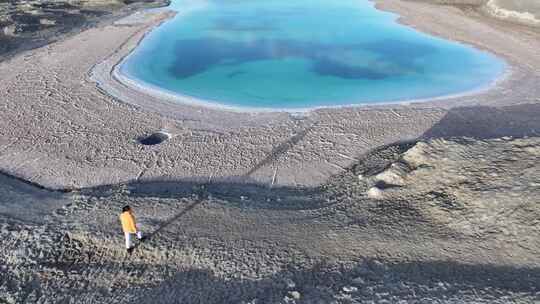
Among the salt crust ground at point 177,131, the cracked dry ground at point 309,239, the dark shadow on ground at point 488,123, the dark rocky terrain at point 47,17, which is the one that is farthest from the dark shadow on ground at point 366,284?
the dark rocky terrain at point 47,17

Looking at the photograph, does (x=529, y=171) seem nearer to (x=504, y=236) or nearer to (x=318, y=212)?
(x=504, y=236)

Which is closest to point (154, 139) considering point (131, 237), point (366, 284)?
point (131, 237)

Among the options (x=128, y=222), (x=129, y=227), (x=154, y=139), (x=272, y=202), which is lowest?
(x=272, y=202)

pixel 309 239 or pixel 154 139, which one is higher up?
pixel 309 239

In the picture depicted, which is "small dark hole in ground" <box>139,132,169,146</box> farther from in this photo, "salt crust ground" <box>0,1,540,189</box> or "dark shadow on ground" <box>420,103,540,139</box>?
"dark shadow on ground" <box>420,103,540,139</box>

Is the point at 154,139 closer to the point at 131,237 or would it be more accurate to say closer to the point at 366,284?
the point at 131,237

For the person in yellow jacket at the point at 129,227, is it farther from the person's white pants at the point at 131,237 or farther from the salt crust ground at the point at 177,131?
the salt crust ground at the point at 177,131
